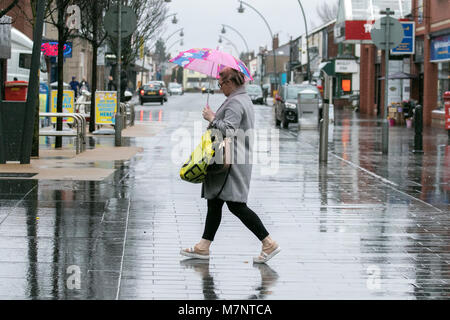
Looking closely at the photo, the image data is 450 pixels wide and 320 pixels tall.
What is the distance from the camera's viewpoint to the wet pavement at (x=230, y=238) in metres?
6.54

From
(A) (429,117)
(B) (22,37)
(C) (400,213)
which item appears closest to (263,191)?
(C) (400,213)

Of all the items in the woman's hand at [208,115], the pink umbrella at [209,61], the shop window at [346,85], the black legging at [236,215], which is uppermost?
the shop window at [346,85]

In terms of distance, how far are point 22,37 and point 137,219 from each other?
65.2ft

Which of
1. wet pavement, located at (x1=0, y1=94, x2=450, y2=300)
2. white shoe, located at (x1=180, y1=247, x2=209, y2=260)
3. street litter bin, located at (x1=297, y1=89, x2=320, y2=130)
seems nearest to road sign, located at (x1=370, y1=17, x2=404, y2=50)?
wet pavement, located at (x1=0, y1=94, x2=450, y2=300)

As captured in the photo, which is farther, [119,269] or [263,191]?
[263,191]

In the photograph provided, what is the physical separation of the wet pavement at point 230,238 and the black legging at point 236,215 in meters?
0.27

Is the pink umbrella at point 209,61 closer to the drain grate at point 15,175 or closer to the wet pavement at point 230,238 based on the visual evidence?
the wet pavement at point 230,238

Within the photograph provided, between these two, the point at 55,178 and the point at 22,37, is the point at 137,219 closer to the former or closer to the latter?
the point at 55,178

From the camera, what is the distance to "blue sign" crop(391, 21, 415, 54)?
123 feet

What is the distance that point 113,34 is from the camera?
20297 millimetres

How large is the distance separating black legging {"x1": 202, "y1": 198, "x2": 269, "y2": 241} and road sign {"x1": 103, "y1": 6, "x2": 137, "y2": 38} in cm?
1311

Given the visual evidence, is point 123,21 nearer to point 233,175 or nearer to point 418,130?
point 418,130

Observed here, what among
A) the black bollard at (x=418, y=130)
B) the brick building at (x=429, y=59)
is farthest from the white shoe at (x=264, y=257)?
the brick building at (x=429, y=59)

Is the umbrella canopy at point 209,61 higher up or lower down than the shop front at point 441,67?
lower down
